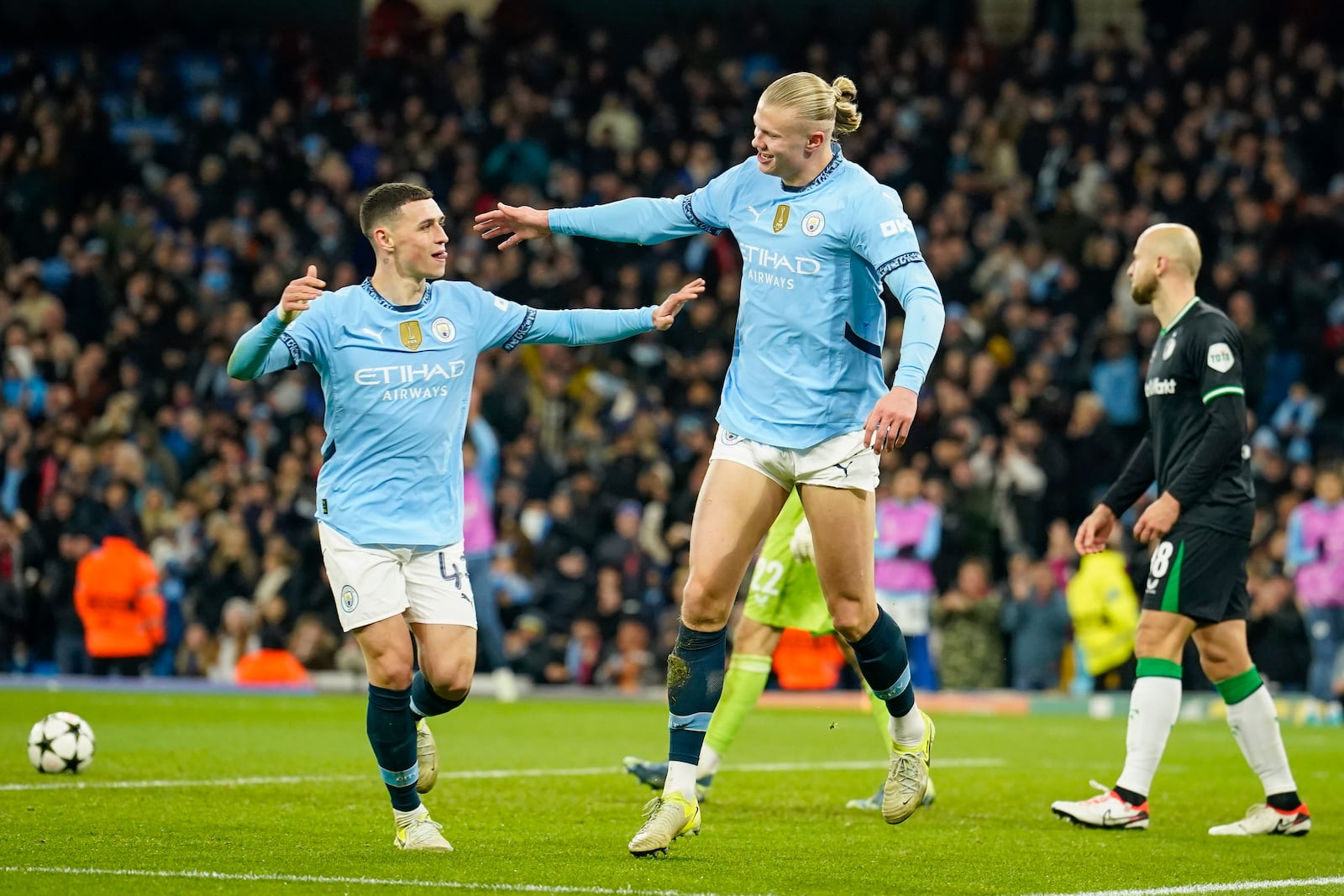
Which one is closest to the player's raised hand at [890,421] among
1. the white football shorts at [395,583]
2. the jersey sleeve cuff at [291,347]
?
the white football shorts at [395,583]

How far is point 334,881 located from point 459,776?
4.26 meters

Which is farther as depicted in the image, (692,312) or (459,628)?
(692,312)

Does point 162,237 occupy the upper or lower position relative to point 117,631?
upper

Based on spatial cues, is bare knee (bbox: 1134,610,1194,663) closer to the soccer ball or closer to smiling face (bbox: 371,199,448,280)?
smiling face (bbox: 371,199,448,280)

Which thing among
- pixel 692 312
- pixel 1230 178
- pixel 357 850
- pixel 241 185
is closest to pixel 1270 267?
pixel 1230 178

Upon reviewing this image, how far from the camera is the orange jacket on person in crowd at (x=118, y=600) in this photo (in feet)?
63.1

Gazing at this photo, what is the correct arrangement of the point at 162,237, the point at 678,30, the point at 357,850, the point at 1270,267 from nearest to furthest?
the point at 357,850, the point at 1270,267, the point at 162,237, the point at 678,30

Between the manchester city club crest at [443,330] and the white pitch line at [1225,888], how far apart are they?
3.05m

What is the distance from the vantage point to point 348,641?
65.3 feet

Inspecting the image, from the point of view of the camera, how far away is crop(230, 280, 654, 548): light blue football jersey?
7258 mm

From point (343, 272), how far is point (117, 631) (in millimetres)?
4855

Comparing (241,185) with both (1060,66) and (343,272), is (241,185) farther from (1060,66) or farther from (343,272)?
(1060,66)

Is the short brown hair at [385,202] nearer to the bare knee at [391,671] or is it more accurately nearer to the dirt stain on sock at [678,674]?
the bare knee at [391,671]

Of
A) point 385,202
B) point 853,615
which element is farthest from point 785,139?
point 853,615
